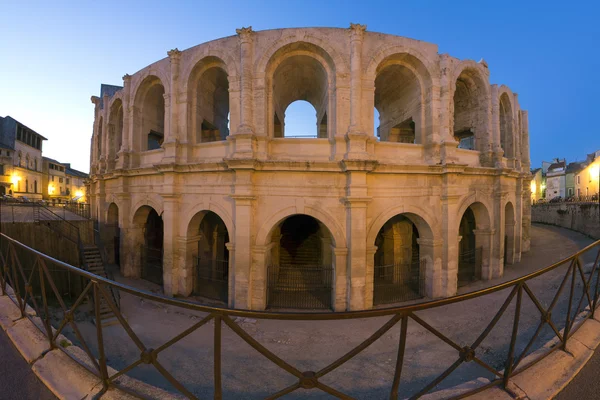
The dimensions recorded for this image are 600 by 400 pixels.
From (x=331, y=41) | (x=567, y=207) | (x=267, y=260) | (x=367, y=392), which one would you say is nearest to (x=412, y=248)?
(x=267, y=260)

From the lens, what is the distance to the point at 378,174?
31.3 feet

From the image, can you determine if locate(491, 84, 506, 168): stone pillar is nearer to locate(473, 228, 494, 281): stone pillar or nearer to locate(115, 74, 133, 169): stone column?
locate(473, 228, 494, 281): stone pillar

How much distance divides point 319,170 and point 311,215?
5.39 ft

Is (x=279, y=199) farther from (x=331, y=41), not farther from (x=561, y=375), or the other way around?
(x=561, y=375)

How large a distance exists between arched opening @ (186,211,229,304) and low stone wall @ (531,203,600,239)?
2610cm

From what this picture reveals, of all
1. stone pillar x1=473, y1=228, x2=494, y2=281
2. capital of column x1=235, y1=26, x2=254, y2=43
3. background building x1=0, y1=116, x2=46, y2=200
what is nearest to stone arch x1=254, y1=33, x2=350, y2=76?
capital of column x1=235, y1=26, x2=254, y2=43

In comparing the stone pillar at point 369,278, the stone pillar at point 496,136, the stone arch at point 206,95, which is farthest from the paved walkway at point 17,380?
the stone pillar at point 496,136

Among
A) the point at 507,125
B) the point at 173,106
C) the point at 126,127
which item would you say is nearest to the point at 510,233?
the point at 507,125

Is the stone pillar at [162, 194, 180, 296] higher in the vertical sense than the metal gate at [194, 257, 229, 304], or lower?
higher

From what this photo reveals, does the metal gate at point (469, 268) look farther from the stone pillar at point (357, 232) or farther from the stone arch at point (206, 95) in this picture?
the stone arch at point (206, 95)

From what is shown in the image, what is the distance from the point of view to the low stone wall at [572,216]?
19781 mm

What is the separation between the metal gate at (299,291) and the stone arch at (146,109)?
29.9ft

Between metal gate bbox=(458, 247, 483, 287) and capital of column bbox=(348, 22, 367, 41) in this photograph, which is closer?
capital of column bbox=(348, 22, 367, 41)

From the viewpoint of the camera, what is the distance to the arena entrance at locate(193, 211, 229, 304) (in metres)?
11.2
